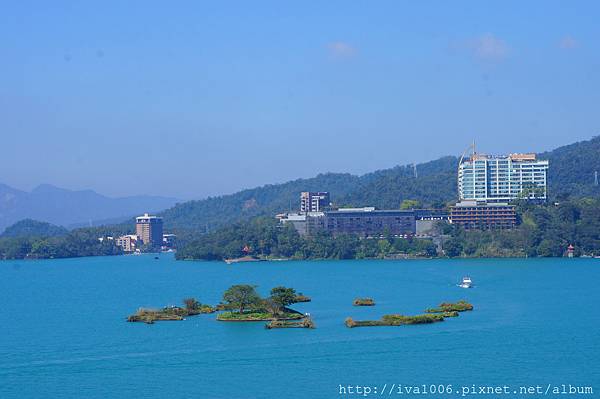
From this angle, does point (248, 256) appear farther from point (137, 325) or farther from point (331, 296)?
point (137, 325)

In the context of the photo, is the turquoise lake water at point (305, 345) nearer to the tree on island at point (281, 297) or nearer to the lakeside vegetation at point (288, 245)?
the tree on island at point (281, 297)

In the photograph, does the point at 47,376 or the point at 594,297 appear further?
the point at 594,297

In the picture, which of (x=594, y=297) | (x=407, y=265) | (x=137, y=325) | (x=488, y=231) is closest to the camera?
(x=137, y=325)

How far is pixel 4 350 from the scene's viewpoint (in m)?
29.4

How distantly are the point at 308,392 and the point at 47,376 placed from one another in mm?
6623

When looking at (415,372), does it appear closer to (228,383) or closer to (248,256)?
(228,383)

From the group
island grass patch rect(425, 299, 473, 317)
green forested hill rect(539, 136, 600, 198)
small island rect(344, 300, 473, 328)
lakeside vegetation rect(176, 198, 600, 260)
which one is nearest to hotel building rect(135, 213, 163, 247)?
lakeside vegetation rect(176, 198, 600, 260)

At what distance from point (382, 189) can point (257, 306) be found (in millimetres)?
83101

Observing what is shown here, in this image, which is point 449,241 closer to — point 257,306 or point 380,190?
point 380,190

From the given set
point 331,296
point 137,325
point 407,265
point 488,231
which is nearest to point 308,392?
point 137,325

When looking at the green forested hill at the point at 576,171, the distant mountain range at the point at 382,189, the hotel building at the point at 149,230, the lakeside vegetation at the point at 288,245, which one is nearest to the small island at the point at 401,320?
the lakeside vegetation at the point at 288,245

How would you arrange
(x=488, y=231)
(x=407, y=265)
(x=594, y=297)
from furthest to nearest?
(x=488, y=231) → (x=407, y=265) → (x=594, y=297)

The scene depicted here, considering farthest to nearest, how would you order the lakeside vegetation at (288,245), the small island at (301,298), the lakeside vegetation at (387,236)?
the lakeside vegetation at (288,245) < the lakeside vegetation at (387,236) < the small island at (301,298)

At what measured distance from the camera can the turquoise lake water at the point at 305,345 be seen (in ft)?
79.2
